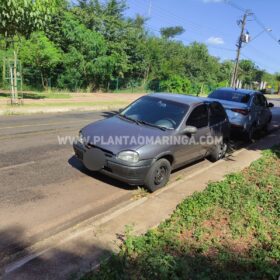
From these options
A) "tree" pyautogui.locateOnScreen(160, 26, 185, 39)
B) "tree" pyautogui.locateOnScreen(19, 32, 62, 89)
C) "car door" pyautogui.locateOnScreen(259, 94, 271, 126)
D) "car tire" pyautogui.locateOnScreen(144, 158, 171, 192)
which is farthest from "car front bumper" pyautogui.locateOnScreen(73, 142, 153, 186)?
"tree" pyautogui.locateOnScreen(160, 26, 185, 39)

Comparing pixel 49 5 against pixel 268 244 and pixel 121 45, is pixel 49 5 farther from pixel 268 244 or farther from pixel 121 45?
pixel 121 45

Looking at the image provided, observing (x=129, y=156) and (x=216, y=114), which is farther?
(x=216, y=114)

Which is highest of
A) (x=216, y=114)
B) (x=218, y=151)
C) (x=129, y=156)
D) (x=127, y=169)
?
(x=216, y=114)

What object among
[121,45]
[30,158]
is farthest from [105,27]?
[30,158]

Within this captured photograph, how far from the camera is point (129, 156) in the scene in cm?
532

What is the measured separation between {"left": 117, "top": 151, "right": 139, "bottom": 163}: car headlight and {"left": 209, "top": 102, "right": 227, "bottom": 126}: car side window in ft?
9.28

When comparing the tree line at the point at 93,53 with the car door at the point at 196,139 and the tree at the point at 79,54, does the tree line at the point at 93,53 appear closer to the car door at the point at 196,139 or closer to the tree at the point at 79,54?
the tree at the point at 79,54

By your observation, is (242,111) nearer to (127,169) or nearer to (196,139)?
(196,139)

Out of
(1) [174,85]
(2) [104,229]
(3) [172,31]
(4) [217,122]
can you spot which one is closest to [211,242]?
(2) [104,229]

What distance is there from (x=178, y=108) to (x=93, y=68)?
69.7 ft

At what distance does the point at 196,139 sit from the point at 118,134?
190 centimetres

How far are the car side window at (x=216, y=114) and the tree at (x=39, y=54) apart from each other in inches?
721

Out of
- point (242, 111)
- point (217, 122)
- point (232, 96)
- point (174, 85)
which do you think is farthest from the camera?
point (174, 85)

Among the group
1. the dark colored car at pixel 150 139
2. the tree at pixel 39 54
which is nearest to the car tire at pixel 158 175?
the dark colored car at pixel 150 139
